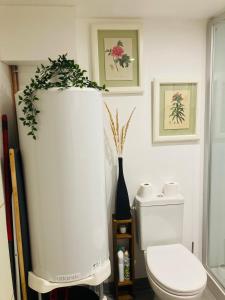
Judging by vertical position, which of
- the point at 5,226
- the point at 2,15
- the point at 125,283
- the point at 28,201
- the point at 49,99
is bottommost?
the point at 125,283

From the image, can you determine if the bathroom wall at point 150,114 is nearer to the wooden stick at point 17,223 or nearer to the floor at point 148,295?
the floor at point 148,295

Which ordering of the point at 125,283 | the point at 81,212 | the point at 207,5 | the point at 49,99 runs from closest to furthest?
1. the point at 49,99
2. the point at 81,212
3. the point at 207,5
4. the point at 125,283

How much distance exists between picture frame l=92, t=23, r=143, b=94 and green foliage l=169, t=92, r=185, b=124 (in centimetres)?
29

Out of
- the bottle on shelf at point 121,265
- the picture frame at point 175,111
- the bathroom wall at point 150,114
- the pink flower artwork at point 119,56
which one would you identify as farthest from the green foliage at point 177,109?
the bottle on shelf at point 121,265

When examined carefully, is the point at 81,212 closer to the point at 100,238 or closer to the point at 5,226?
the point at 100,238

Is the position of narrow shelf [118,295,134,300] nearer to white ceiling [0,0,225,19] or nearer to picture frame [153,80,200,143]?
picture frame [153,80,200,143]

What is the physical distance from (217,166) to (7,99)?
1670 millimetres

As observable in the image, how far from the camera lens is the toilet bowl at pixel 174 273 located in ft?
4.80

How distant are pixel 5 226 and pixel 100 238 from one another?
1.82 feet

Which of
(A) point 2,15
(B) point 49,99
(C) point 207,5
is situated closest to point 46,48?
(A) point 2,15

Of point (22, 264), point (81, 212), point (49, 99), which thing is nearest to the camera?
point (49, 99)

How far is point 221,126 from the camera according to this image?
1978 millimetres

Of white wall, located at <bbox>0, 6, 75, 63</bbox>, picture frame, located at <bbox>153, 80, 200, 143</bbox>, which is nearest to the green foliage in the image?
picture frame, located at <bbox>153, 80, 200, 143</bbox>

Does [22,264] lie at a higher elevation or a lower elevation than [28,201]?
lower
